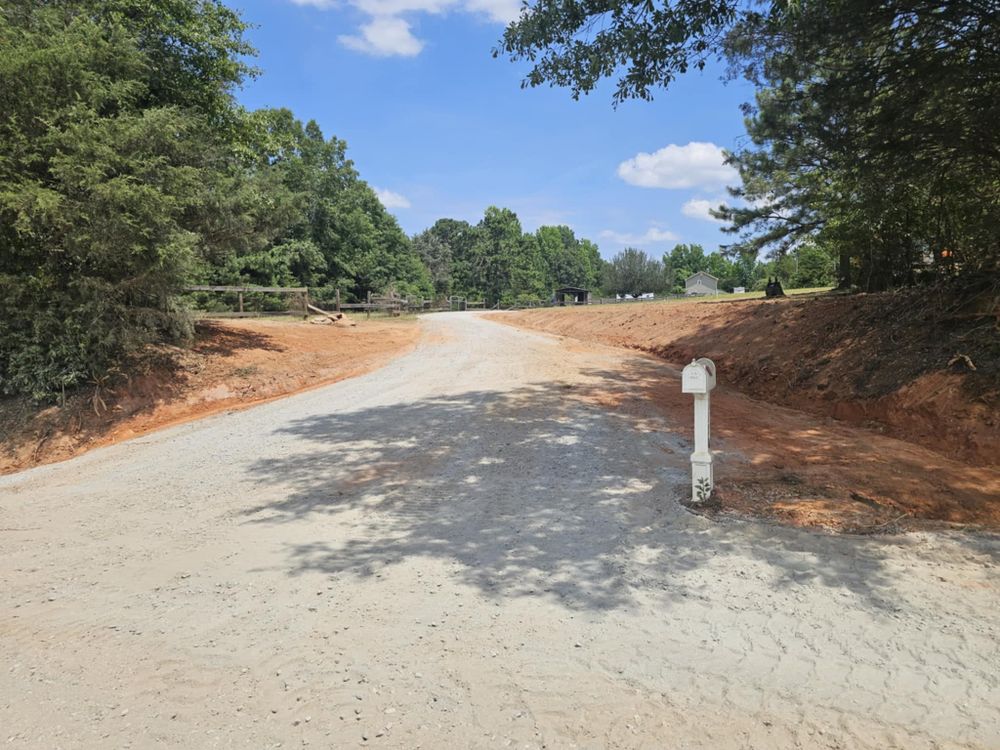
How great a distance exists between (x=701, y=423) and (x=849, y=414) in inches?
228

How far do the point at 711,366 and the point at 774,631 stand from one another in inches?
94.3

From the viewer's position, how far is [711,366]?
4.97m

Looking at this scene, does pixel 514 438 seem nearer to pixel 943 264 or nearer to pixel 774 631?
pixel 774 631

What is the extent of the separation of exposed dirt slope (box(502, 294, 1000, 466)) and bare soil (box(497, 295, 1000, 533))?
0.02 meters

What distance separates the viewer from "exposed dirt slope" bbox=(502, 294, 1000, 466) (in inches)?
297

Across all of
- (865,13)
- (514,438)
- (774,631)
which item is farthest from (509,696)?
(865,13)

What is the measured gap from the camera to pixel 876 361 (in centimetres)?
973

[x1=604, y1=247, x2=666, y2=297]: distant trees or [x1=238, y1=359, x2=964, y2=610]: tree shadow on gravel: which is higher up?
[x1=604, y1=247, x2=666, y2=297]: distant trees

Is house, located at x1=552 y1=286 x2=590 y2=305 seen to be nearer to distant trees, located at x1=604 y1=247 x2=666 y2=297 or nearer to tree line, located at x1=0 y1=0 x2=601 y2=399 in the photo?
distant trees, located at x1=604 y1=247 x2=666 y2=297

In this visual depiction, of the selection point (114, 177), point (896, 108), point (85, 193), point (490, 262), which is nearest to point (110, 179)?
point (114, 177)

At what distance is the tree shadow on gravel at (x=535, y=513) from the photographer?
146 inches

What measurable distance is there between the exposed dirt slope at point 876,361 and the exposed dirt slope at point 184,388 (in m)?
9.08

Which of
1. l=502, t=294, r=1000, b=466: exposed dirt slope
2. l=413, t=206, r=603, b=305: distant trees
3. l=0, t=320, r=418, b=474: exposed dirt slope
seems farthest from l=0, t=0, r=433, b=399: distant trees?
l=413, t=206, r=603, b=305: distant trees

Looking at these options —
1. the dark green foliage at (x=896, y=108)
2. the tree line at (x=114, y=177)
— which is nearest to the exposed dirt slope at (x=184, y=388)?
the tree line at (x=114, y=177)
